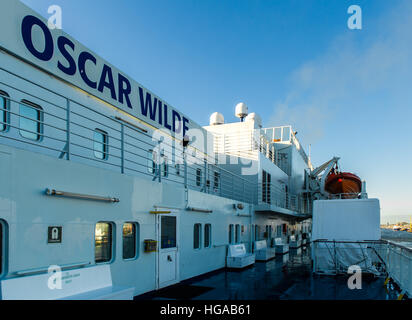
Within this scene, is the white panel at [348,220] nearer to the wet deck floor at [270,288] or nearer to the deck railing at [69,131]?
the wet deck floor at [270,288]

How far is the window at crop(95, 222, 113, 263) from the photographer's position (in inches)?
274

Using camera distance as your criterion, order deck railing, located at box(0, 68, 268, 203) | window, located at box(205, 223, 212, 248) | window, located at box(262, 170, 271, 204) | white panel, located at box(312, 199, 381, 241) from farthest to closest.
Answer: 1. window, located at box(262, 170, 271, 204)
2. white panel, located at box(312, 199, 381, 241)
3. window, located at box(205, 223, 212, 248)
4. deck railing, located at box(0, 68, 268, 203)

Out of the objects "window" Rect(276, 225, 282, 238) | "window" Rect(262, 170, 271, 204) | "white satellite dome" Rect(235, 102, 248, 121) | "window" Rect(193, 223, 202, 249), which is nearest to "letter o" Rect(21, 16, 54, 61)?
"window" Rect(193, 223, 202, 249)

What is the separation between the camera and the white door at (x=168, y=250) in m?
9.01

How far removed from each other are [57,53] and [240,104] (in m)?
16.6

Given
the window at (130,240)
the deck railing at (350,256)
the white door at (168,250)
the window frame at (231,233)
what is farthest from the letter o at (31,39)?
the deck railing at (350,256)

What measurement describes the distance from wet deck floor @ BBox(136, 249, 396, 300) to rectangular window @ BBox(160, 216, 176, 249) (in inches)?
45.2

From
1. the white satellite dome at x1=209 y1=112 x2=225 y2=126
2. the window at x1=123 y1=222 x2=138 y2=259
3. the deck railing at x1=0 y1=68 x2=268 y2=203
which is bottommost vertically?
the window at x1=123 y1=222 x2=138 y2=259

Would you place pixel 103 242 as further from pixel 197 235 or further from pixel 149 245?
pixel 197 235

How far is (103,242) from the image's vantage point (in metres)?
7.12

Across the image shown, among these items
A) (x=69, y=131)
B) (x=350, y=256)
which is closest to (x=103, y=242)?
(x=69, y=131)

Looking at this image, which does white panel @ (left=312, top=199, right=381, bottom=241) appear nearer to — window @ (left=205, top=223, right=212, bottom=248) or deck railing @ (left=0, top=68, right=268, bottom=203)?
window @ (left=205, top=223, right=212, bottom=248)
